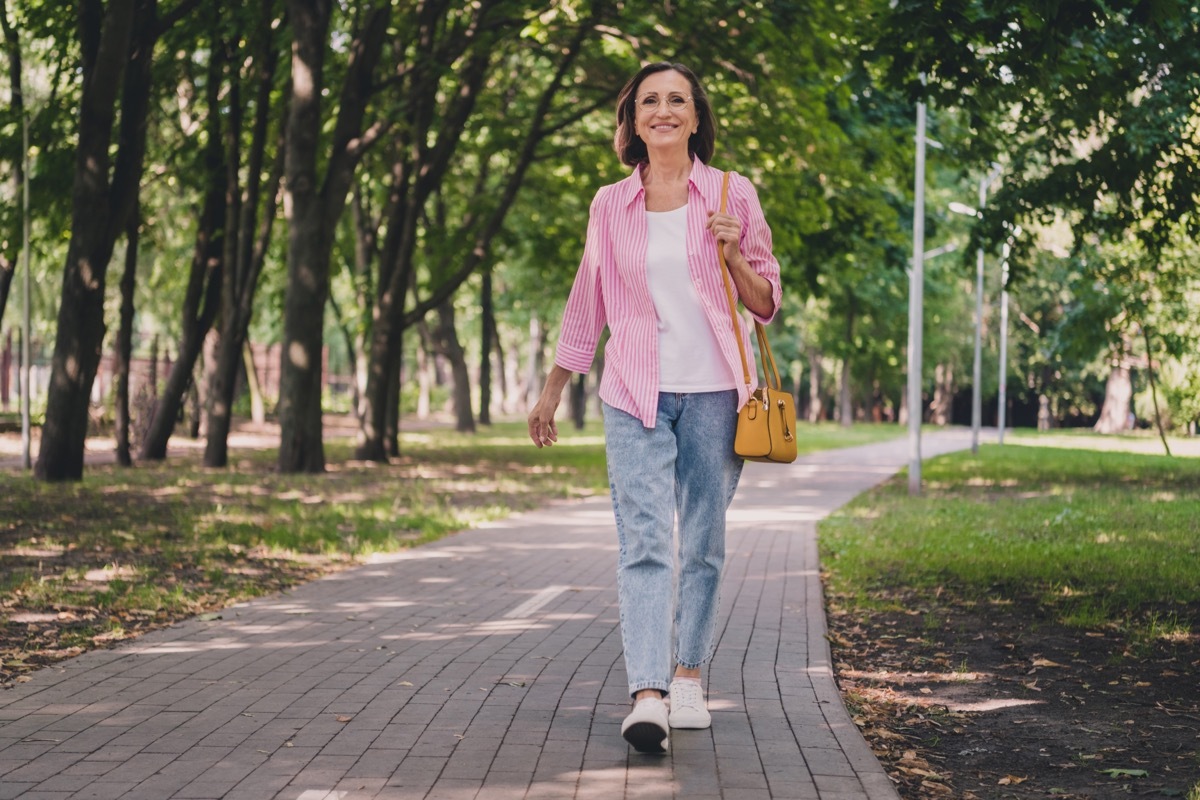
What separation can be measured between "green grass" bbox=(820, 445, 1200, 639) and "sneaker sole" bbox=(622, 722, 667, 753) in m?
3.74

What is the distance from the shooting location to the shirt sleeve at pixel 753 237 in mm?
4660

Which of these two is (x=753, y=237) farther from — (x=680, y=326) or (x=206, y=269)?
(x=206, y=269)

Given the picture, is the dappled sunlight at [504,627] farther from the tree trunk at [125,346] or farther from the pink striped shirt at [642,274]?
the tree trunk at [125,346]

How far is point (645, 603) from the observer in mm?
4555

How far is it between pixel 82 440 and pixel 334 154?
215 inches

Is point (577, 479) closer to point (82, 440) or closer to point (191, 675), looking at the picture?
point (82, 440)

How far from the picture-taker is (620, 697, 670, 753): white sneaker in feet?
14.3

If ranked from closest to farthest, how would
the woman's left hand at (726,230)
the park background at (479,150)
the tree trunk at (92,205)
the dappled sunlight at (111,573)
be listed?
the woman's left hand at (726,230) → the dappled sunlight at (111,573) → the park background at (479,150) → the tree trunk at (92,205)

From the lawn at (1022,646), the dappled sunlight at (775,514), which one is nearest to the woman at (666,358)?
the lawn at (1022,646)

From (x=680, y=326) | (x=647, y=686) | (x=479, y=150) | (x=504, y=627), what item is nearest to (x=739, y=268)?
(x=680, y=326)

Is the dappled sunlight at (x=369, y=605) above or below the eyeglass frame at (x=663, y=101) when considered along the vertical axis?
below

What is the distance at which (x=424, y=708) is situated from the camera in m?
5.24

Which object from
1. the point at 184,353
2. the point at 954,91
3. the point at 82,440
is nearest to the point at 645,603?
the point at 954,91

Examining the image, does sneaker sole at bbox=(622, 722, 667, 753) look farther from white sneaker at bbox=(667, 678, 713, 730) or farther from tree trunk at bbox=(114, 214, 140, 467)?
tree trunk at bbox=(114, 214, 140, 467)
